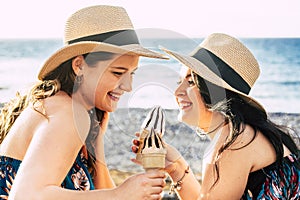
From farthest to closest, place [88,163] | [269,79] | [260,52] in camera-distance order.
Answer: [260,52] < [269,79] < [88,163]

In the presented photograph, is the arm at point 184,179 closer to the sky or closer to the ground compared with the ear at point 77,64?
closer to the ground

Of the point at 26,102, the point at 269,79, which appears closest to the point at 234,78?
the point at 26,102

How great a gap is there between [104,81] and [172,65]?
11.2 inches

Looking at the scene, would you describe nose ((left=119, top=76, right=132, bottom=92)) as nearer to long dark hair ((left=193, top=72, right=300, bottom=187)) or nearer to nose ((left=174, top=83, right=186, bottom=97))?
nose ((left=174, top=83, right=186, bottom=97))

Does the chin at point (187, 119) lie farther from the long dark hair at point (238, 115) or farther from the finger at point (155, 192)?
the finger at point (155, 192)

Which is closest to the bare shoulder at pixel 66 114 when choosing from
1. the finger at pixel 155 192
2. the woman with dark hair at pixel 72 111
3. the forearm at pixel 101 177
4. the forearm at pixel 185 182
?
the woman with dark hair at pixel 72 111

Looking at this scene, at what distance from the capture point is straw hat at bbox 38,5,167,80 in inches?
120

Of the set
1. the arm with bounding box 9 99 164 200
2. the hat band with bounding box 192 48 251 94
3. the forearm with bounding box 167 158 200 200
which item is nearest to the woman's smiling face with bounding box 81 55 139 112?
the arm with bounding box 9 99 164 200

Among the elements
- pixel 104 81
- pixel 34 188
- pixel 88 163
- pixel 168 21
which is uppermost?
pixel 104 81

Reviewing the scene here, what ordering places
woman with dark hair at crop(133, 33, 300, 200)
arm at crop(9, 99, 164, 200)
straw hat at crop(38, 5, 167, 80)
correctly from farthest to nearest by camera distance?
woman with dark hair at crop(133, 33, 300, 200) < straw hat at crop(38, 5, 167, 80) < arm at crop(9, 99, 164, 200)

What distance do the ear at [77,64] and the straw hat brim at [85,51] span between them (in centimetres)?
2

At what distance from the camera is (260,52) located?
2600 centimetres

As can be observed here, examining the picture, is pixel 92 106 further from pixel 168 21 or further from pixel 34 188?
pixel 168 21

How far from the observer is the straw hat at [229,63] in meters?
3.44
